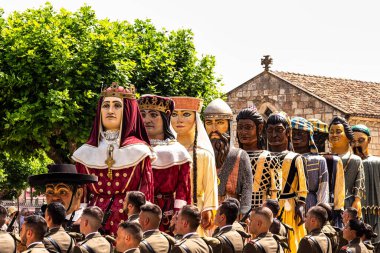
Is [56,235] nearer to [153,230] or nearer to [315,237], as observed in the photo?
[153,230]

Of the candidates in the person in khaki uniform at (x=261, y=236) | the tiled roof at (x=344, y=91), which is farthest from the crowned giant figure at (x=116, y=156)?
the tiled roof at (x=344, y=91)

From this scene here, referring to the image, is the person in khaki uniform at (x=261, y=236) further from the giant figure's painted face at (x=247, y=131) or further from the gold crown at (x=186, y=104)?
the giant figure's painted face at (x=247, y=131)

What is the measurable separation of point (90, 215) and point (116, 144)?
2127mm

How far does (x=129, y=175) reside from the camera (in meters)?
11.8

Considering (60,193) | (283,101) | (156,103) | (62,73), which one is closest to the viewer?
(60,193)

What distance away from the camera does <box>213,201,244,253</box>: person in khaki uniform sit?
34.9 feet

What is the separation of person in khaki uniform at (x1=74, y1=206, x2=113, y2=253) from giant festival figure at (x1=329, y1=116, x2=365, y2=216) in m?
6.71

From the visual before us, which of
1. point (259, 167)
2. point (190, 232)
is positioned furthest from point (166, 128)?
point (190, 232)

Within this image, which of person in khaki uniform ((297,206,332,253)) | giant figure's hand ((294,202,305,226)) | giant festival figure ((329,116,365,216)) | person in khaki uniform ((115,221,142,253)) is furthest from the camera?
giant festival figure ((329,116,365,216))

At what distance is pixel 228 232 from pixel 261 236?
0.44m

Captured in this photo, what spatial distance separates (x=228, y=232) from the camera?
35.3 feet

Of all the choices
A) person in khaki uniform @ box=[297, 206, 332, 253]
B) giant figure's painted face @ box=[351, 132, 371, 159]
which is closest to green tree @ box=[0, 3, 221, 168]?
giant figure's painted face @ box=[351, 132, 371, 159]

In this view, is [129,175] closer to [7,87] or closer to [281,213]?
[281,213]

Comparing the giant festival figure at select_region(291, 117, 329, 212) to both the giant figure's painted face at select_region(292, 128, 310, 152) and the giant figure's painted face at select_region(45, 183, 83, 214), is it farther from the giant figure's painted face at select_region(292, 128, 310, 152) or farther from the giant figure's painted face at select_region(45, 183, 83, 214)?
the giant figure's painted face at select_region(45, 183, 83, 214)
